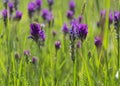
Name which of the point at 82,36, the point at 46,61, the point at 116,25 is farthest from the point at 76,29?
the point at 46,61

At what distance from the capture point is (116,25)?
74.5 inches

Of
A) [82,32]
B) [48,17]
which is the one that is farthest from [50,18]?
[82,32]

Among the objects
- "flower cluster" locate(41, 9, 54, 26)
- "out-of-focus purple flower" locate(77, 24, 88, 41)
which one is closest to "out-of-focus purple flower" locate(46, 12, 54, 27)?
"flower cluster" locate(41, 9, 54, 26)

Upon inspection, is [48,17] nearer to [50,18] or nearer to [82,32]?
[50,18]

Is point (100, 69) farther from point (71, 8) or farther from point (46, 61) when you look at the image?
point (71, 8)

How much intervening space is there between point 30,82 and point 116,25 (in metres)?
0.54

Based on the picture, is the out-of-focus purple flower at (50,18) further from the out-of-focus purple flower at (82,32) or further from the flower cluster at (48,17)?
the out-of-focus purple flower at (82,32)

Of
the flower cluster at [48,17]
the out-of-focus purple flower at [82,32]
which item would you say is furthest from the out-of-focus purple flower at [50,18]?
the out-of-focus purple flower at [82,32]

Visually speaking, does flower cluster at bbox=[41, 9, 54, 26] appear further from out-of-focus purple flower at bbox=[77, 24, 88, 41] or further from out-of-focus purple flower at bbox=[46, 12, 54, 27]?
out-of-focus purple flower at bbox=[77, 24, 88, 41]

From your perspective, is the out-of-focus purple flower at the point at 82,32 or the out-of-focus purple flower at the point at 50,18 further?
the out-of-focus purple flower at the point at 50,18

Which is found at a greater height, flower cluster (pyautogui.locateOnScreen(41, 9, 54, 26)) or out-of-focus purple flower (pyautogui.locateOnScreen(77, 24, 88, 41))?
flower cluster (pyautogui.locateOnScreen(41, 9, 54, 26))

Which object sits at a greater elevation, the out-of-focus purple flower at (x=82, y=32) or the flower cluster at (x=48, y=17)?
the flower cluster at (x=48, y=17)

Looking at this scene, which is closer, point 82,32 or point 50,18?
point 82,32

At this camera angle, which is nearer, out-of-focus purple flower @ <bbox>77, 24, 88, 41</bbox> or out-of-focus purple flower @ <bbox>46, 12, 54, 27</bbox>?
out-of-focus purple flower @ <bbox>77, 24, 88, 41</bbox>
